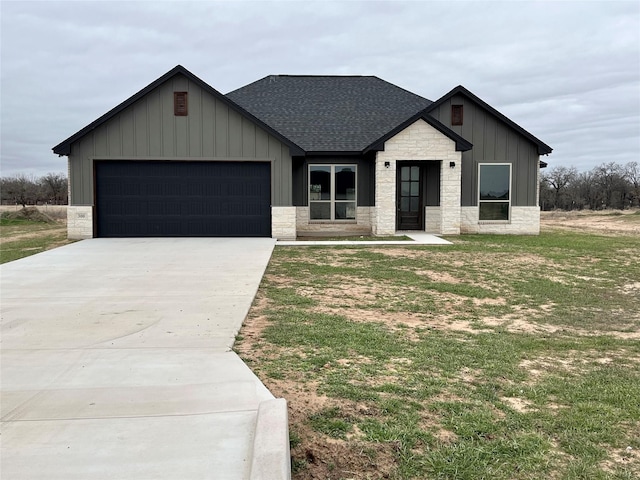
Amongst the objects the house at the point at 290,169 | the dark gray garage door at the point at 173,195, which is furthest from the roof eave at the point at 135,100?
the dark gray garage door at the point at 173,195

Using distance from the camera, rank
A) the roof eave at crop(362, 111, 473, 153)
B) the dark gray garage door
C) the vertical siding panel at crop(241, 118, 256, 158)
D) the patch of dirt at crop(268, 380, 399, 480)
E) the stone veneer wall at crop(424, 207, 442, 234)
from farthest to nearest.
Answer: the stone veneer wall at crop(424, 207, 442, 234)
the roof eave at crop(362, 111, 473, 153)
the dark gray garage door
the vertical siding panel at crop(241, 118, 256, 158)
the patch of dirt at crop(268, 380, 399, 480)

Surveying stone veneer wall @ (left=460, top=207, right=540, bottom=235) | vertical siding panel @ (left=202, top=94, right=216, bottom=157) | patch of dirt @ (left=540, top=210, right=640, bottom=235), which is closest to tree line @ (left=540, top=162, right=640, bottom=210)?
patch of dirt @ (left=540, top=210, right=640, bottom=235)

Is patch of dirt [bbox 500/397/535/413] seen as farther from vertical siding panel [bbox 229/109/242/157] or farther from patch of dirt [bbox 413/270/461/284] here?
vertical siding panel [bbox 229/109/242/157]

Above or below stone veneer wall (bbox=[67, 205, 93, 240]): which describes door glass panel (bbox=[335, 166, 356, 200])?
above

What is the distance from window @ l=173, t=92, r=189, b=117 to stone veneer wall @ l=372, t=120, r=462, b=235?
6618mm

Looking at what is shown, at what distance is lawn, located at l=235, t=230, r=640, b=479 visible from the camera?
313 cm

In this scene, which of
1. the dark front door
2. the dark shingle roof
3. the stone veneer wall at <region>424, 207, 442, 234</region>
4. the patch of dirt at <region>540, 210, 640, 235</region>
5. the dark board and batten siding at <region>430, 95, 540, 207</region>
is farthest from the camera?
the patch of dirt at <region>540, 210, 640, 235</region>

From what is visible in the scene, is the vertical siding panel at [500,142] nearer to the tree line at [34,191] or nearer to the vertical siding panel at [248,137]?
the vertical siding panel at [248,137]

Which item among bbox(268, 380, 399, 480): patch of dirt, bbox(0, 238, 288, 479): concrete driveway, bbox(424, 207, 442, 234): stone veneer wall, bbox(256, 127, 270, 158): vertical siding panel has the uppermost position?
bbox(256, 127, 270, 158): vertical siding panel

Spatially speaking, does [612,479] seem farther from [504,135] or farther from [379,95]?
[379,95]

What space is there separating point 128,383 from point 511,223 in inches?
688

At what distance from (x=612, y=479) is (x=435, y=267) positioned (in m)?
8.32

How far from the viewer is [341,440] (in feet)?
10.9

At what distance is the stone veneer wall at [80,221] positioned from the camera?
53.8 ft
